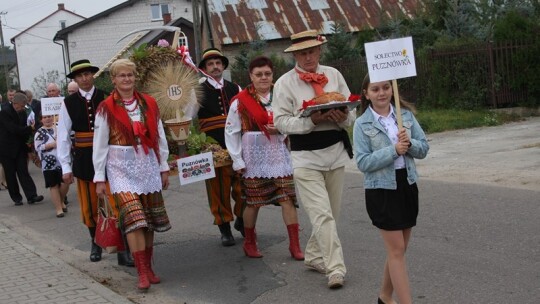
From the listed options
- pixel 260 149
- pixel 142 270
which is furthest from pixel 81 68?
pixel 142 270

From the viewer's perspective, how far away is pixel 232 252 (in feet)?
26.0

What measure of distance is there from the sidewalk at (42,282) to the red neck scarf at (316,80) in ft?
7.73

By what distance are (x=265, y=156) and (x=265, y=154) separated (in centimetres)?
2

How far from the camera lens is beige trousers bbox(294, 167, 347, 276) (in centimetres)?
605

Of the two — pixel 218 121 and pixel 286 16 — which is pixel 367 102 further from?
pixel 286 16

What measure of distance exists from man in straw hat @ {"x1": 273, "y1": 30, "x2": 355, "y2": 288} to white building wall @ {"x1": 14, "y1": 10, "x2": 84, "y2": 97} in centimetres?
6712

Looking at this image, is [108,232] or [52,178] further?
[52,178]

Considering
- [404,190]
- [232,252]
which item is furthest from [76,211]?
[404,190]

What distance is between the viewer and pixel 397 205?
4.93 m

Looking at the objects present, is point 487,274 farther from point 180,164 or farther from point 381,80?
point 180,164

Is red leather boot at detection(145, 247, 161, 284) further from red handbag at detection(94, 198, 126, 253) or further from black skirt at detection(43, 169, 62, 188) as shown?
black skirt at detection(43, 169, 62, 188)

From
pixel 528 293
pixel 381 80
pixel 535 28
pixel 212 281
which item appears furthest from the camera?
pixel 535 28

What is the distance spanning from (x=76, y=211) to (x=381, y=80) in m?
7.99

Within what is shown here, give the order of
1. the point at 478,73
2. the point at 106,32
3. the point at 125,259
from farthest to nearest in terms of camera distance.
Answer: the point at 106,32, the point at 478,73, the point at 125,259
